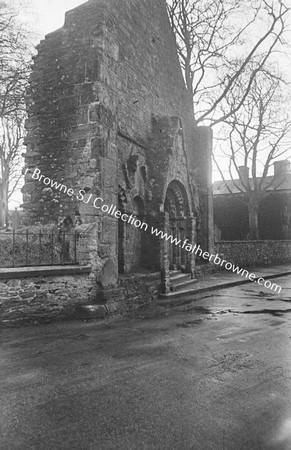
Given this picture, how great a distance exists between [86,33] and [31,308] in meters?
5.98

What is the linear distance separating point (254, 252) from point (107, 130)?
1412 centimetres

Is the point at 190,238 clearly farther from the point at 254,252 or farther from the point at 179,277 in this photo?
the point at 254,252

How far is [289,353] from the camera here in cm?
486

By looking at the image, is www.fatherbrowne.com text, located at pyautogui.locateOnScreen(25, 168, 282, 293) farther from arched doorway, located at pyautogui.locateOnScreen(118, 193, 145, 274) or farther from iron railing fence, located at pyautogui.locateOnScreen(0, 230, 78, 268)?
iron railing fence, located at pyautogui.locateOnScreen(0, 230, 78, 268)

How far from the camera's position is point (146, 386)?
3738 millimetres

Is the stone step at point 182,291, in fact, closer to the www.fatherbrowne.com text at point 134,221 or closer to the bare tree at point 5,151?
the www.fatherbrowne.com text at point 134,221

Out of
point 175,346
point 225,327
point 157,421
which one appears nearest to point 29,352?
point 175,346

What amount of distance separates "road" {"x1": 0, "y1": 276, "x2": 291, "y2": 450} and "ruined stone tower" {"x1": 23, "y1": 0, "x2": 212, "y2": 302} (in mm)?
2172

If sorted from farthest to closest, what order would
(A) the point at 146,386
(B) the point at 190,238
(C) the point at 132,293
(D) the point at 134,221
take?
(B) the point at 190,238, (D) the point at 134,221, (C) the point at 132,293, (A) the point at 146,386

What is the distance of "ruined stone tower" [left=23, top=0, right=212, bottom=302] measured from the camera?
7531 mm

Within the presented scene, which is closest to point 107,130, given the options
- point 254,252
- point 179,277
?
point 179,277

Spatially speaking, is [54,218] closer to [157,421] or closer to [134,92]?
[134,92]

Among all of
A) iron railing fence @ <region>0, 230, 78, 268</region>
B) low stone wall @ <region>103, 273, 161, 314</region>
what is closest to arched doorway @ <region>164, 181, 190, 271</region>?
low stone wall @ <region>103, 273, 161, 314</region>

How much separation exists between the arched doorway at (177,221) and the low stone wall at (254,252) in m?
4.01
